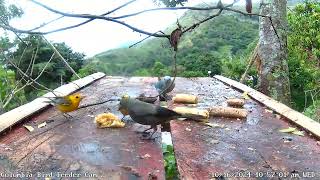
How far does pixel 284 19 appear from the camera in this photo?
5.27 metres

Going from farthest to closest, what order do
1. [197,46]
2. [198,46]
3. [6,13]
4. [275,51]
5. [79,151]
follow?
1. [198,46]
2. [197,46]
3. [275,51]
4. [6,13]
5. [79,151]

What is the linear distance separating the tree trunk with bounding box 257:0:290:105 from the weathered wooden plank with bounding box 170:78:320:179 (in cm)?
201

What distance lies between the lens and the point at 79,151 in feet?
7.59

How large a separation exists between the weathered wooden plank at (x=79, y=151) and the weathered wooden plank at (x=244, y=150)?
0.17 m

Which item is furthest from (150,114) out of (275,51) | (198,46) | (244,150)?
(198,46)

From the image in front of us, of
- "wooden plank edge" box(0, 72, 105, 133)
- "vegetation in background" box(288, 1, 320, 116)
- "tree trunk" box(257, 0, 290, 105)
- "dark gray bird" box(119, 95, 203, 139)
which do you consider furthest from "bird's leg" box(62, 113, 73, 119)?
"vegetation in background" box(288, 1, 320, 116)

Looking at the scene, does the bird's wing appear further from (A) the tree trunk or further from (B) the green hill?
(B) the green hill

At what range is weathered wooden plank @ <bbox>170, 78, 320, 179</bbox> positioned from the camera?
1.98 m

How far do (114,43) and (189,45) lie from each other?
8.92m

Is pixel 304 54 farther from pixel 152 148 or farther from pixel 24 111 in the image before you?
pixel 152 148

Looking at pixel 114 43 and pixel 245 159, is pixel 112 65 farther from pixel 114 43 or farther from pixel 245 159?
pixel 245 159

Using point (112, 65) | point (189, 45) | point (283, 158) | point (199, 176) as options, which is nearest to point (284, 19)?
point (283, 158)

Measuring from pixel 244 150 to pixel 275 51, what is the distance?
10.4ft

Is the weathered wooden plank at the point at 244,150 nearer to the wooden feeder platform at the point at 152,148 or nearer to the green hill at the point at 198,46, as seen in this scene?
the wooden feeder platform at the point at 152,148
